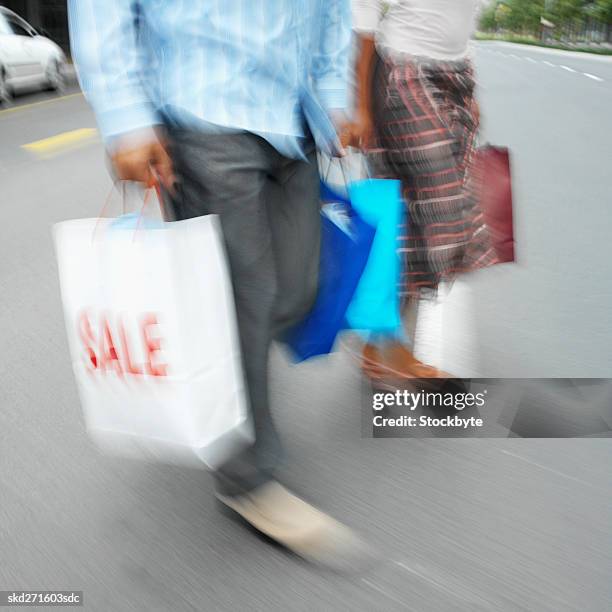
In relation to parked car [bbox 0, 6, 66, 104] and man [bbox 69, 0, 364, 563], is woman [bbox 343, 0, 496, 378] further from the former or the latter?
parked car [bbox 0, 6, 66, 104]

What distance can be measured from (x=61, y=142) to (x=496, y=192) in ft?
23.6

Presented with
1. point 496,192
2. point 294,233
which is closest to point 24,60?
point 496,192

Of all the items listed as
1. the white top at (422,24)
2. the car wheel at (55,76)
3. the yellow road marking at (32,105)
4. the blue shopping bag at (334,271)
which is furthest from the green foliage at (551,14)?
the blue shopping bag at (334,271)

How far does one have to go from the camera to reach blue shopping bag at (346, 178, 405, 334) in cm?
247

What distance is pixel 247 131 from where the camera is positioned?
1.95 metres

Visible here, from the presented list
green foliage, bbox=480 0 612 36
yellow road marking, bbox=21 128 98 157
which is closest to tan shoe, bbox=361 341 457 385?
yellow road marking, bbox=21 128 98 157

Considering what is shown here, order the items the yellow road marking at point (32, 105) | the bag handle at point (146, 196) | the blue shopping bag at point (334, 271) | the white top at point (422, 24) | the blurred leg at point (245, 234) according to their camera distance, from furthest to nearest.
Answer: the yellow road marking at point (32, 105)
the white top at point (422, 24)
the blue shopping bag at point (334, 271)
the blurred leg at point (245, 234)
the bag handle at point (146, 196)

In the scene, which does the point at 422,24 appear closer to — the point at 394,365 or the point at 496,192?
the point at 496,192

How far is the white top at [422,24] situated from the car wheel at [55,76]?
12701 millimetres

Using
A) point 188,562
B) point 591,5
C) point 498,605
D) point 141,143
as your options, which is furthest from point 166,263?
point 591,5

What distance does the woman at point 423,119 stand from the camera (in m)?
2.55

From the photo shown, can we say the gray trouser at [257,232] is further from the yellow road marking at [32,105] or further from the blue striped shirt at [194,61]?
the yellow road marking at [32,105]

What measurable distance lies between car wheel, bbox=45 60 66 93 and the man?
13086 millimetres

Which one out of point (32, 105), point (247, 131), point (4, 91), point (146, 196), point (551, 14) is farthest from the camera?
point (551, 14)
